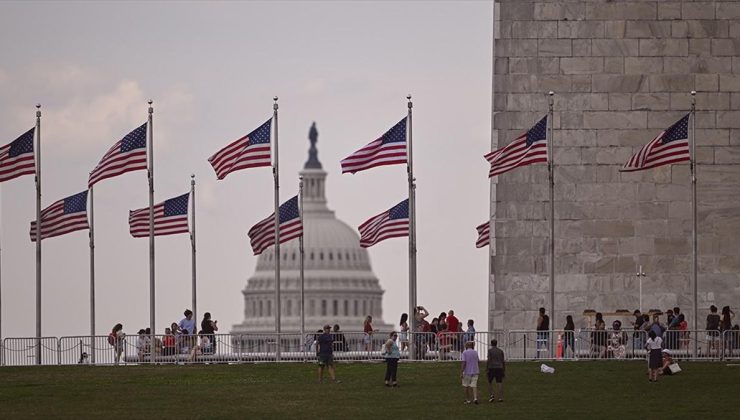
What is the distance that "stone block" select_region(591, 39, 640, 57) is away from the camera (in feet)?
266

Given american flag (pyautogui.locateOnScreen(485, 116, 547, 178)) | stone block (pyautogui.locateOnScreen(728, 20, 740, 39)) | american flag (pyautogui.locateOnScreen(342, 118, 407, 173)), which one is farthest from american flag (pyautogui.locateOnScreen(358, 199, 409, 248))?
stone block (pyautogui.locateOnScreen(728, 20, 740, 39))

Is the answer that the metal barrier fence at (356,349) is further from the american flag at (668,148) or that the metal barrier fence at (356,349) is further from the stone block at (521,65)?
the stone block at (521,65)

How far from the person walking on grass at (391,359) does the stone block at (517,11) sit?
22.9m

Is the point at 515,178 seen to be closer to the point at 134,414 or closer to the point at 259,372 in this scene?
the point at 259,372

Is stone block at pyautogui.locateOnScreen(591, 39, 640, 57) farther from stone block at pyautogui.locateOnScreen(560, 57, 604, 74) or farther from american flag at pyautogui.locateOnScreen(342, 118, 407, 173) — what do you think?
american flag at pyautogui.locateOnScreen(342, 118, 407, 173)

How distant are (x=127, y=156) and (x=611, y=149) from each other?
17127 mm

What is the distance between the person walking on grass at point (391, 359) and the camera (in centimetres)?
5909

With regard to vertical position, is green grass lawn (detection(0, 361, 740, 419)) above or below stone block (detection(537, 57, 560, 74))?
below

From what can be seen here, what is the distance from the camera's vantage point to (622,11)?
81.2 m

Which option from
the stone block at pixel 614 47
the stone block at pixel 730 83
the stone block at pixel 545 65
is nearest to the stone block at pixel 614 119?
the stone block at pixel 545 65

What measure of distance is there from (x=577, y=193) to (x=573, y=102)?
2989mm

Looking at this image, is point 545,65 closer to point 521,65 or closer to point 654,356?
point 521,65

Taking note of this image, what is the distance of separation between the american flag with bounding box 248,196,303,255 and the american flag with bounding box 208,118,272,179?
5.92 metres

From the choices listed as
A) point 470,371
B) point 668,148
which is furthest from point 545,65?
point 470,371
